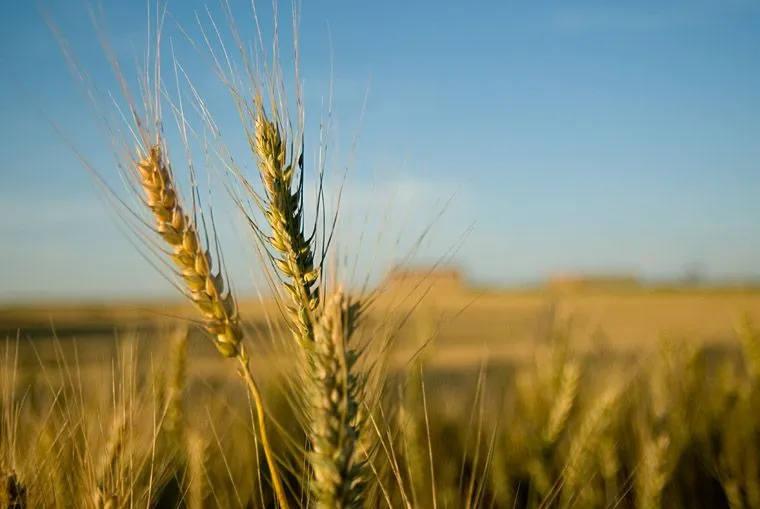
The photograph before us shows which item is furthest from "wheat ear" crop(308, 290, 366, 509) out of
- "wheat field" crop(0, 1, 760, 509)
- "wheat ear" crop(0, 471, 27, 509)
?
"wheat ear" crop(0, 471, 27, 509)

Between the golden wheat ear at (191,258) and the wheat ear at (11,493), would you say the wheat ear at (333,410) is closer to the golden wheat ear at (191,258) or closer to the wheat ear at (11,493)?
the golden wheat ear at (191,258)

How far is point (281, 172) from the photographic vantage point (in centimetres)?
155

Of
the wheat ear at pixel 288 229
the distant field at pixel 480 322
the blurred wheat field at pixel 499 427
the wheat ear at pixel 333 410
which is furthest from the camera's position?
the blurred wheat field at pixel 499 427

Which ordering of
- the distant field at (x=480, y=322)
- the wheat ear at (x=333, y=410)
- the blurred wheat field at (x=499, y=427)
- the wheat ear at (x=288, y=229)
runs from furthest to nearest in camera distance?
1. the blurred wheat field at (x=499, y=427)
2. the distant field at (x=480, y=322)
3. the wheat ear at (x=288, y=229)
4. the wheat ear at (x=333, y=410)

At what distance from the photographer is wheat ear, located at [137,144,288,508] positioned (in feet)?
4.94

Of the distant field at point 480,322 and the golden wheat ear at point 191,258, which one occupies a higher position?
the golden wheat ear at point 191,258

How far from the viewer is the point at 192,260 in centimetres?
154

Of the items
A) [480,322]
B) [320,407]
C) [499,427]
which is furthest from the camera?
[480,322]

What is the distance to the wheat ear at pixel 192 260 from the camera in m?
1.51

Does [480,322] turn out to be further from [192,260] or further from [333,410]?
[333,410]

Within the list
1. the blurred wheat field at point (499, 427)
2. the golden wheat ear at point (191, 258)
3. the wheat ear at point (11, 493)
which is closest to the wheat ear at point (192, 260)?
the golden wheat ear at point (191, 258)

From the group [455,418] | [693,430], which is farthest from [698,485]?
[455,418]

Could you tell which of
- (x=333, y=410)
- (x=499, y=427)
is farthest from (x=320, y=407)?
(x=499, y=427)

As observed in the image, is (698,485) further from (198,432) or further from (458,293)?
(458,293)
